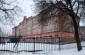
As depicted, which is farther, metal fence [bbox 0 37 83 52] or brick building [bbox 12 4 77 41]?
brick building [bbox 12 4 77 41]

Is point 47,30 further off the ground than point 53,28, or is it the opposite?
point 53,28

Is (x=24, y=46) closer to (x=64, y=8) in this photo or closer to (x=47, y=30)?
(x=64, y=8)

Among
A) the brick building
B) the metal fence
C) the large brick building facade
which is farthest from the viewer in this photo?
the large brick building facade

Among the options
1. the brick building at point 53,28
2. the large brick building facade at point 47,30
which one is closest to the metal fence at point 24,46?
the brick building at point 53,28

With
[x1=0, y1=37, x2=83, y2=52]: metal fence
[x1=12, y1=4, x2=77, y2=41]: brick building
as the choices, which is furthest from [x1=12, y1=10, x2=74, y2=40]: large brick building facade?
[x1=0, y1=37, x2=83, y2=52]: metal fence

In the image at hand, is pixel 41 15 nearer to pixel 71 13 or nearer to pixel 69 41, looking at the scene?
pixel 71 13

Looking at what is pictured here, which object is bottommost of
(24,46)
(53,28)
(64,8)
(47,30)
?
(24,46)

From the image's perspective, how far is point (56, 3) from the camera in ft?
62.0

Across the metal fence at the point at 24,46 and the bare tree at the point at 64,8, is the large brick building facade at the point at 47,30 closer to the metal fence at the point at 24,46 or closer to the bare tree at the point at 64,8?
the bare tree at the point at 64,8

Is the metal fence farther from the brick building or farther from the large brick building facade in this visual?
the large brick building facade

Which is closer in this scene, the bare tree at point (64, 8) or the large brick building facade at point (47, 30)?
the bare tree at point (64, 8)

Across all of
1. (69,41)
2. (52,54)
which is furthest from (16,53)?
(69,41)

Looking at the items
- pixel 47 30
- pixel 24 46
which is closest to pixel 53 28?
pixel 47 30

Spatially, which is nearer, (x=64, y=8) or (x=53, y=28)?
(x=64, y=8)
